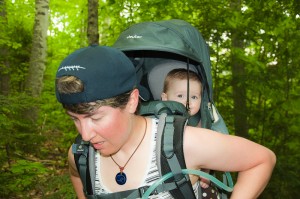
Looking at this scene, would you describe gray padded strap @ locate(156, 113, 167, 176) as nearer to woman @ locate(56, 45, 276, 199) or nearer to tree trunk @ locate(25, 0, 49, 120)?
woman @ locate(56, 45, 276, 199)

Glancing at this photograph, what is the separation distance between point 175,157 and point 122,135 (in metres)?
0.30

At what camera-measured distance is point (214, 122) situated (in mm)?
2674

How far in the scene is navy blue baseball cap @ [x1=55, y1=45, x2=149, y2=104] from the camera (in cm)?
160

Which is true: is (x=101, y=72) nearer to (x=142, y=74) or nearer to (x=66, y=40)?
(x=142, y=74)

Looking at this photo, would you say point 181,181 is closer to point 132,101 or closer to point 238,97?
point 132,101

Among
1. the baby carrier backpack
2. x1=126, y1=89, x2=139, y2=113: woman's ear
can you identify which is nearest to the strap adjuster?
the baby carrier backpack

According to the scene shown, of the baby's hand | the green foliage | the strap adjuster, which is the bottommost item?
the green foliage

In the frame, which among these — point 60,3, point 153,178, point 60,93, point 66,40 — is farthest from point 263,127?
point 66,40

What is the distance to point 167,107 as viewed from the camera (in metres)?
2.11

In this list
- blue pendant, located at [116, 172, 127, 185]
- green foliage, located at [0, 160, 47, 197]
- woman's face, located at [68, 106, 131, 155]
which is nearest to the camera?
woman's face, located at [68, 106, 131, 155]

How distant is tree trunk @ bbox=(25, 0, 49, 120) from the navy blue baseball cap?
23.2ft

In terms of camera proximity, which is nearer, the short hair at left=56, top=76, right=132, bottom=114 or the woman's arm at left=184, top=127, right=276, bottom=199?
the short hair at left=56, top=76, right=132, bottom=114

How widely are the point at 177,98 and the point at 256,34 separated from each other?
10.2 feet

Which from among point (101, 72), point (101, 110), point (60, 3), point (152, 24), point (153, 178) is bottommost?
point (153, 178)
